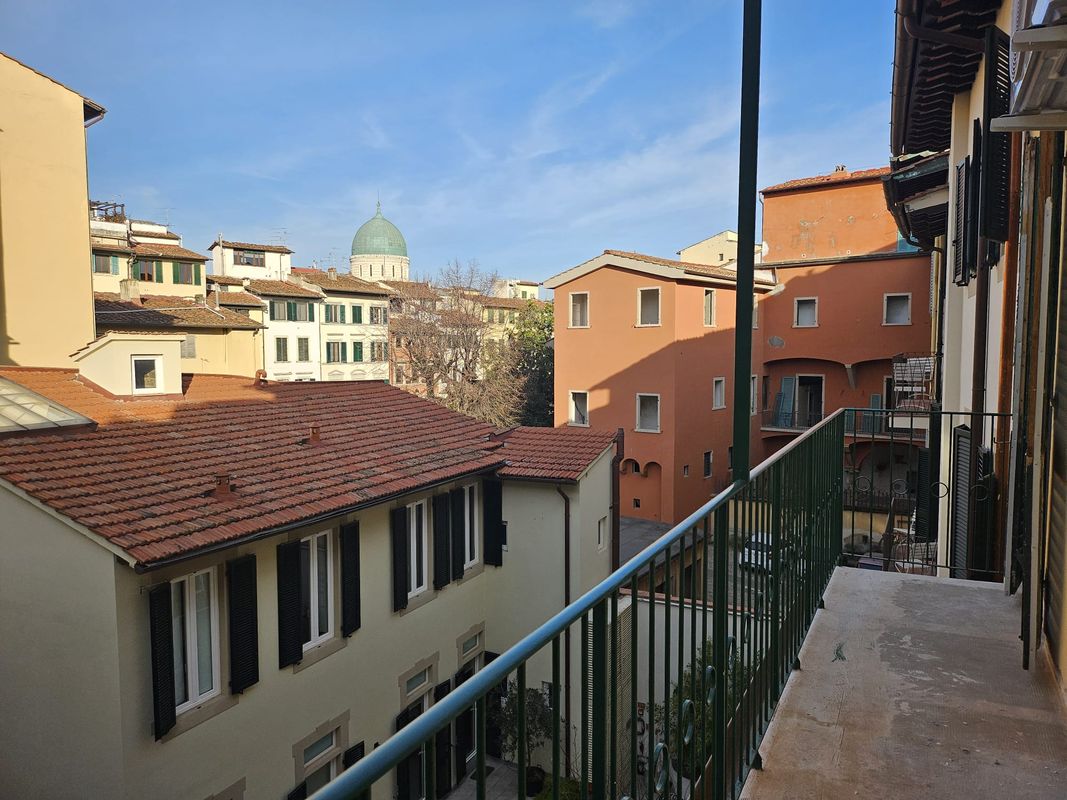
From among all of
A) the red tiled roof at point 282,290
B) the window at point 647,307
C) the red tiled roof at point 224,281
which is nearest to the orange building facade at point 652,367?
the window at point 647,307

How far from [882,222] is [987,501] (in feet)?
70.3

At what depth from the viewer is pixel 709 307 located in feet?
80.3

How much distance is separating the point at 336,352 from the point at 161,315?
45.7 ft

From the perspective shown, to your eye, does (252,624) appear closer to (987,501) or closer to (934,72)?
(987,501)

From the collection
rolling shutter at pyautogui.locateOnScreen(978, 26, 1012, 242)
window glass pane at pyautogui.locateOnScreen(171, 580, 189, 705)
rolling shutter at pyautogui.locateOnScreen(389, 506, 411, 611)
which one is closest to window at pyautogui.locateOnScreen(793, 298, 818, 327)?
rolling shutter at pyautogui.locateOnScreen(389, 506, 411, 611)

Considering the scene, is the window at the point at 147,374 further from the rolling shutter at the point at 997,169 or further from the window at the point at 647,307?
the window at the point at 647,307

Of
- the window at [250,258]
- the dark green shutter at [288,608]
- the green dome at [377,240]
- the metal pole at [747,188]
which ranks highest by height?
the green dome at [377,240]

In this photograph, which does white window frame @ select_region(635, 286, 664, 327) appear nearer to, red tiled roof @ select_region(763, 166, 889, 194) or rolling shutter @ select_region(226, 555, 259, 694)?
red tiled roof @ select_region(763, 166, 889, 194)

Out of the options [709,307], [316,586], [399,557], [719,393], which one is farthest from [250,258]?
[316,586]

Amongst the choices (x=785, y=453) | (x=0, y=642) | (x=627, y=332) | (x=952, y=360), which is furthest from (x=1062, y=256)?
(x=627, y=332)

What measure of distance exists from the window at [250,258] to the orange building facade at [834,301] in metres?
28.8

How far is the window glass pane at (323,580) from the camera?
9438 millimetres

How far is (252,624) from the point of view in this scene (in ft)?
27.0

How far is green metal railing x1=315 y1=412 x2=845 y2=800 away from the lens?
3.83 ft
